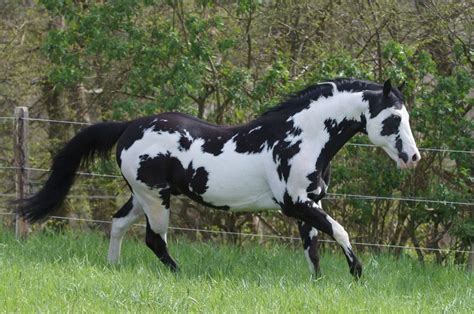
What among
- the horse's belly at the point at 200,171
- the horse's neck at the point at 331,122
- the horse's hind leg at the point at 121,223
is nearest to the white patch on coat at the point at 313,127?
the horse's neck at the point at 331,122

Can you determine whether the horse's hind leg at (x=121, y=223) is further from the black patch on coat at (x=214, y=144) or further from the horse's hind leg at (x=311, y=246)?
the horse's hind leg at (x=311, y=246)

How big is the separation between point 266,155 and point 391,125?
3.55 ft

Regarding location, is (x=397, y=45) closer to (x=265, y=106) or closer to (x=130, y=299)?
(x=265, y=106)

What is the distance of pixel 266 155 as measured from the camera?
804cm

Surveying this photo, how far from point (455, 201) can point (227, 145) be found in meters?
2.93

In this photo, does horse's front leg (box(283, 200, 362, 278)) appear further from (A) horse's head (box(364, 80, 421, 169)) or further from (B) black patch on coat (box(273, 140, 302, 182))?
(A) horse's head (box(364, 80, 421, 169))

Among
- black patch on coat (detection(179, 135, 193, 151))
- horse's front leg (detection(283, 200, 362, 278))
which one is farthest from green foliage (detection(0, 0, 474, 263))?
horse's front leg (detection(283, 200, 362, 278))

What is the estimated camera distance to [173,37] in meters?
10.6

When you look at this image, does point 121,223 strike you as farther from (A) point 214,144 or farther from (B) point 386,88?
(B) point 386,88

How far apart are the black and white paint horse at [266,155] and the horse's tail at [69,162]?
13cm

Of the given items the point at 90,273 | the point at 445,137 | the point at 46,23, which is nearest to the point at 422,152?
the point at 445,137

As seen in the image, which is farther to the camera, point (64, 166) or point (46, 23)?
point (46, 23)

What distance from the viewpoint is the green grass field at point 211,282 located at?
6.18 metres

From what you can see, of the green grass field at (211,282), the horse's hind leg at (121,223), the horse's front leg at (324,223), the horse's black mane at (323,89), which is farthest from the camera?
the horse's hind leg at (121,223)
